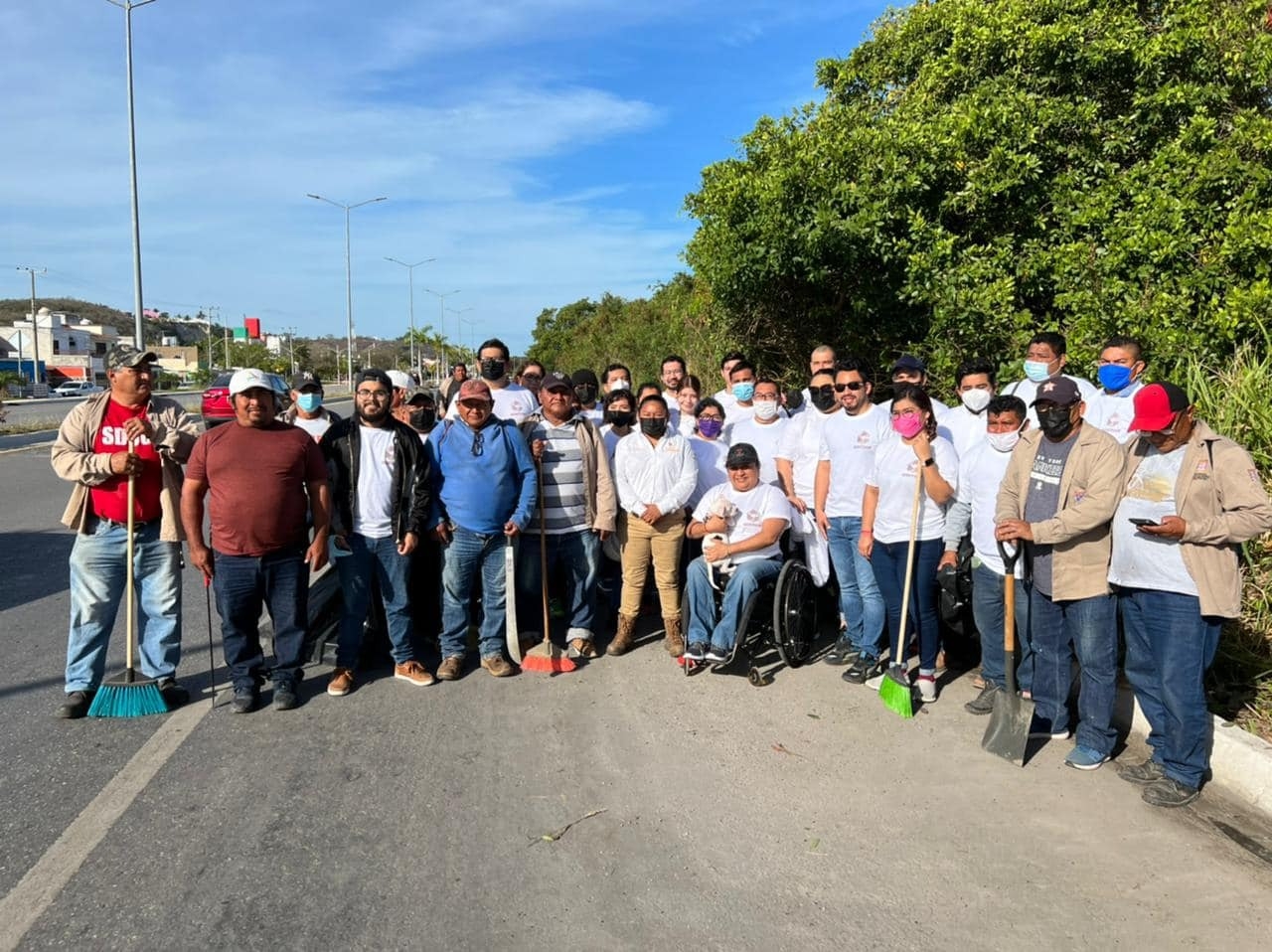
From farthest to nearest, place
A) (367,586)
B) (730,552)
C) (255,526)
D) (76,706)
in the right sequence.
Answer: (730,552) < (367,586) < (255,526) < (76,706)

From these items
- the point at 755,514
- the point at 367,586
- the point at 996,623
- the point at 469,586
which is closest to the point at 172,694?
the point at 367,586

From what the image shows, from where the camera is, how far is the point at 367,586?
18.1 feet

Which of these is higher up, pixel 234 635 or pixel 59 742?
pixel 234 635

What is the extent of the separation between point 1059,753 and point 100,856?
172 inches

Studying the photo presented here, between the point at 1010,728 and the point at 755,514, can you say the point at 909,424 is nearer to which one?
the point at 755,514

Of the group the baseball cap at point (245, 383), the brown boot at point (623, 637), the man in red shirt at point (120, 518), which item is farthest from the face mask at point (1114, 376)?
the man in red shirt at point (120, 518)

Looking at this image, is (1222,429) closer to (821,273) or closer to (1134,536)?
(1134,536)

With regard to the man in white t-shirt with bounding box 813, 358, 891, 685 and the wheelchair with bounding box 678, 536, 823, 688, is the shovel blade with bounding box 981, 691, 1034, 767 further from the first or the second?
the wheelchair with bounding box 678, 536, 823, 688

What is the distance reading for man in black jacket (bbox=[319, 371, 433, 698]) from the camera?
5414mm

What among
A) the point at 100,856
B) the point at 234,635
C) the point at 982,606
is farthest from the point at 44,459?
the point at 982,606

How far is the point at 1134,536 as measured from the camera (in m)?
4.08

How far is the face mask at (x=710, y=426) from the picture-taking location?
692 centimetres

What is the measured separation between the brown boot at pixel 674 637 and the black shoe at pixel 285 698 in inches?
95.4

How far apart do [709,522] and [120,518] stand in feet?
11.5
